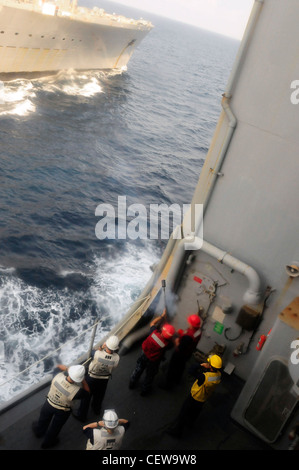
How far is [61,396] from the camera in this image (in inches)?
202

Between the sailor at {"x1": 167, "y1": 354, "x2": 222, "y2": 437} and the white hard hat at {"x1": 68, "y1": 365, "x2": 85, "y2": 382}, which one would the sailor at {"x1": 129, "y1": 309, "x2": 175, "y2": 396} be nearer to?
the sailor at {"x1": 167, "y1": 354, "x2": 222, "y2": 437}

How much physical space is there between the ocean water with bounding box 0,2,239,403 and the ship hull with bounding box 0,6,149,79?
142 centimetres

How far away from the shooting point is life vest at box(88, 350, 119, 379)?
18.6 ft

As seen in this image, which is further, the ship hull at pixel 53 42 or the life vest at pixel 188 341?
the ship hull at pixel 53 42

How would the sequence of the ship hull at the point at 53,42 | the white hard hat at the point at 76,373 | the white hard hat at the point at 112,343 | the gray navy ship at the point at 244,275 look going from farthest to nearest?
the ship hull at the point at 53,42
the white hard hat at the point at 112,343
the gray navy ship at the point at 244,275
the white hard hat at the point at 76,373

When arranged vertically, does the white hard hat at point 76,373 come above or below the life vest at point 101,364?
above

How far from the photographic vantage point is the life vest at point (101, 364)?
5.67 meters

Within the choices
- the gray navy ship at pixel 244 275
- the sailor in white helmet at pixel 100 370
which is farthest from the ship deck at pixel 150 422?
the sailor in white helmet at pixel 100 370

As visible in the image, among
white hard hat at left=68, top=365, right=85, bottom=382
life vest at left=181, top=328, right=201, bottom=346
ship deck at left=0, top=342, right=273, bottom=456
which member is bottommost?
ship deck at left=0, top=342, right=273, bottom=456

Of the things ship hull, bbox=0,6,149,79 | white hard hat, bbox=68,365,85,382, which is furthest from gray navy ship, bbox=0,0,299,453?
ship hull, bbox=0,6,149,79

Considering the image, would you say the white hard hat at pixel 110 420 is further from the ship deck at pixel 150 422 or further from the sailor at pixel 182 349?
the sailor at pixel 182 349

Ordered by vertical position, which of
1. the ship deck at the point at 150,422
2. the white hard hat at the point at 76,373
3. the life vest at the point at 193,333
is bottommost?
the ship deck at the point at 150,422

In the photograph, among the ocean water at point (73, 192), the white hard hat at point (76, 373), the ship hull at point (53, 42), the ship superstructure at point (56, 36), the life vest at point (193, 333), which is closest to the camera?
the white hard hat at point (76, 373)

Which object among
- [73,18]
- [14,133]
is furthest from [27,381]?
[73,18]
